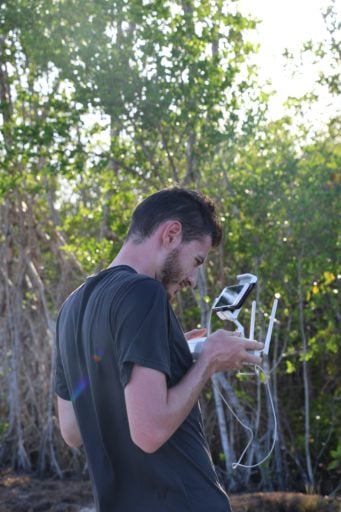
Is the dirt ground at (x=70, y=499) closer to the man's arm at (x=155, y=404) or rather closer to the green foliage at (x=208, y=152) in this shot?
the green foliage at (x=208, y=152)

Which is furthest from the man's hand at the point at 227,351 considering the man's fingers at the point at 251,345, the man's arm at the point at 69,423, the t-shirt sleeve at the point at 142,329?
the man's arm at the point at 69,423

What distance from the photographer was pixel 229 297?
9.78ft

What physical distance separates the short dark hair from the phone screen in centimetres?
24

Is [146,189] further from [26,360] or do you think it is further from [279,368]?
[26,360]

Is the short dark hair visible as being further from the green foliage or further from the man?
the green foliage

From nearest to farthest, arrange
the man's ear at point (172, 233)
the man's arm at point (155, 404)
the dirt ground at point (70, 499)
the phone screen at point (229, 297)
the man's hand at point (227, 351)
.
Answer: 1. the man's arm at point (155, 404)
2. the man's hand at point (227, 351)
3. the man's ear at point (172, 233)
4. the phone screen at point (229, 297)
5. the dirt ground at point (70, 499)

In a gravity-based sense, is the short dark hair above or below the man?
above

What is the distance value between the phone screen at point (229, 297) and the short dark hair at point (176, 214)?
0.24 metres

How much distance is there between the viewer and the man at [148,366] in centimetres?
246

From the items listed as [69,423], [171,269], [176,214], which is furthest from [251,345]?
[69,423]

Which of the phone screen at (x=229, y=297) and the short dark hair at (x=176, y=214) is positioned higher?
the short dark hair at (x=176, y=214)

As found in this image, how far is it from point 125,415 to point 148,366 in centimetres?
23

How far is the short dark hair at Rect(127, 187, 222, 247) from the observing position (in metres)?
2.75

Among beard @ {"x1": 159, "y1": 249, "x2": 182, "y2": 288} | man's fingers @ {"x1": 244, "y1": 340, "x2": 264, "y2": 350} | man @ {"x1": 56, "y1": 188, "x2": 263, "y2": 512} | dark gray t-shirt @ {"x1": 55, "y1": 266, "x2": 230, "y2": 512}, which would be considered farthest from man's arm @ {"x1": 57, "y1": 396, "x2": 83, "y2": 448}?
man's fingers @ {"x1": 244, "y1": 340, "x2": 264, "y2": 350}
